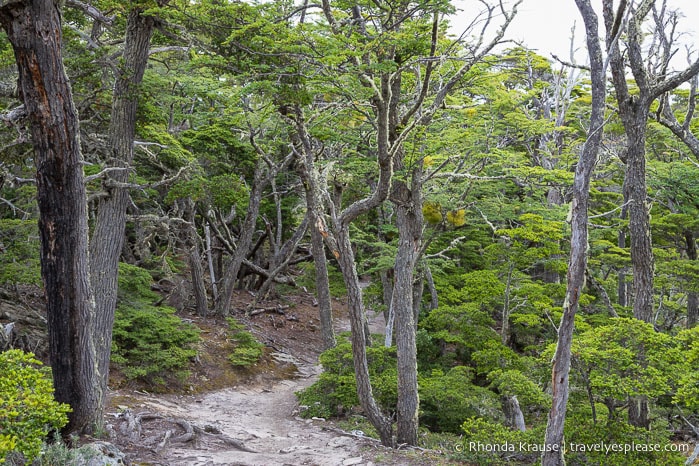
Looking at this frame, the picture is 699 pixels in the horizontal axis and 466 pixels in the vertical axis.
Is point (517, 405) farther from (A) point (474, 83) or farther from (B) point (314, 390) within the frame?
(A) point (474, 83)

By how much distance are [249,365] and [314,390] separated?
3.18m

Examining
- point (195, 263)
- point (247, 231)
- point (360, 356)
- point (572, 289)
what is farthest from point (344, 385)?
point (195, 263)

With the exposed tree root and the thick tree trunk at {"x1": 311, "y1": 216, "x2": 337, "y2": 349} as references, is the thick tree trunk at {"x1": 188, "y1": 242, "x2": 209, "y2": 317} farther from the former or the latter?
the exposed tree root

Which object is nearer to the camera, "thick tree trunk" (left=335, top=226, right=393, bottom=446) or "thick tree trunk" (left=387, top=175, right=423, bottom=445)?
"thick tree trunk" (left=335, top=226, right=393, bottom=446)

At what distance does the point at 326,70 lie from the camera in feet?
20.3

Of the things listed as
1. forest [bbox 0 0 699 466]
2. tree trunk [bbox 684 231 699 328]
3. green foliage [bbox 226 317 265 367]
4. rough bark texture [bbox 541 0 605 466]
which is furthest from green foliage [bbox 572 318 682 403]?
green foliage [bbox 226 317 265 367]

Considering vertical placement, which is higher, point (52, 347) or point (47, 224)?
point (47, 224)

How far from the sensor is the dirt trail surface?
6590 mm

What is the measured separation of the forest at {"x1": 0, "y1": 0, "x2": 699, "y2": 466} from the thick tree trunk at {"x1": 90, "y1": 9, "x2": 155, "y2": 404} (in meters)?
0.03

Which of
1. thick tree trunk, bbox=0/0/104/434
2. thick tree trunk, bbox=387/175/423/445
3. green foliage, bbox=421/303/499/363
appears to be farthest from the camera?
green foliage, bbox=421/303/499/363

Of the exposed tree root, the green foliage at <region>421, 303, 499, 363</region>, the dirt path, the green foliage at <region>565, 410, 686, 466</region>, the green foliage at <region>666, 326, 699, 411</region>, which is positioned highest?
the green foliage at <region>666, 326, 699, 411</region>

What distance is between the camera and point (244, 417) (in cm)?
1003

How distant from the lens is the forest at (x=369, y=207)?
18.0 ft

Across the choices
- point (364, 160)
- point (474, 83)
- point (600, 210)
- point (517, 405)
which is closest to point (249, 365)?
point (364, 160)
